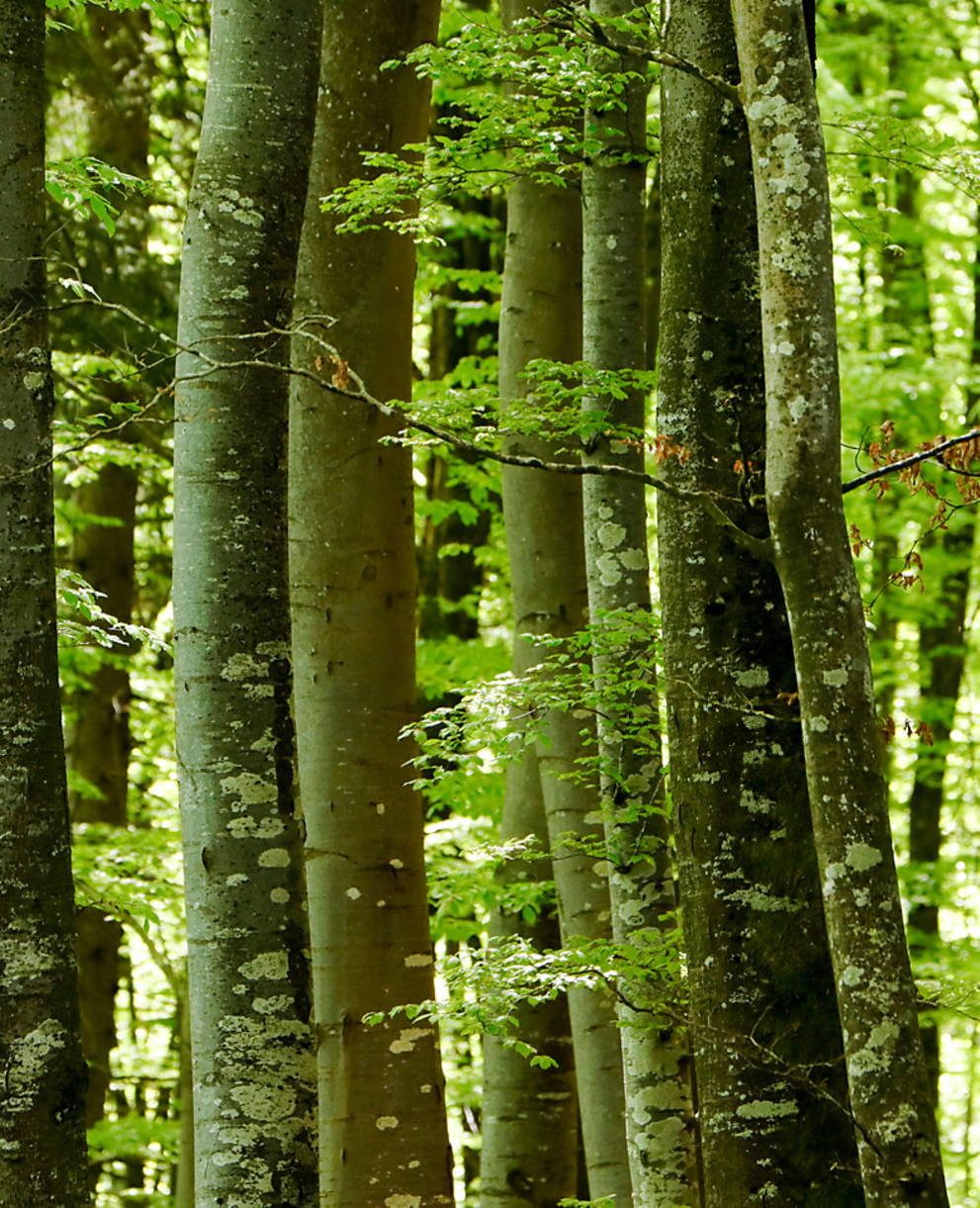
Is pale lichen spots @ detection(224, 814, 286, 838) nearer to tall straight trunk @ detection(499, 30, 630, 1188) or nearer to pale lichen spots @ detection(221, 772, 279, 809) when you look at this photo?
pale lichen spots @ detection(221, 772, 279, 809)

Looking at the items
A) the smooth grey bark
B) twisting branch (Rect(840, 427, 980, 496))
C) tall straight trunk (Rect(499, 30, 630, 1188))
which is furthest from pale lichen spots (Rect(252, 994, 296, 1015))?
the smooth grey bark

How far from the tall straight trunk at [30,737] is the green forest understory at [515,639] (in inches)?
0.4

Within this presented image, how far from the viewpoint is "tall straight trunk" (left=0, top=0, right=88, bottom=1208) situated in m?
3.54

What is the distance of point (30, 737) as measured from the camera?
3.73 meters

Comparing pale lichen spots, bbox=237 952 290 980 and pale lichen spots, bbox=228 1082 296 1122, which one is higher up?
pale lichen spots, bbox=237 952 290 980

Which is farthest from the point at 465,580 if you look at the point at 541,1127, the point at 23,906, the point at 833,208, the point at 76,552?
the point at 23,906

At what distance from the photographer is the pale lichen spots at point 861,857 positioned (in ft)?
10.7

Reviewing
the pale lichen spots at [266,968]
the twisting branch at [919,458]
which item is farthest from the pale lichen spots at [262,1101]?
the twisting branch at [919,458]

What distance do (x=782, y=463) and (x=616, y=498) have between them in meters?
2.80

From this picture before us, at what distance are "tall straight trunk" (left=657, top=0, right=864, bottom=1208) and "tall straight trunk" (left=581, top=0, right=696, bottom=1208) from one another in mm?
1234

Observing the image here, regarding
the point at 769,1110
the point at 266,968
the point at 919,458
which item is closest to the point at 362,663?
the point at 266,968

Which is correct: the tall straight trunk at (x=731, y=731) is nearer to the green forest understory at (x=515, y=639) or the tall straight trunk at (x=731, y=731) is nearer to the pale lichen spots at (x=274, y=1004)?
the green forest understory at (x=515, y=639)

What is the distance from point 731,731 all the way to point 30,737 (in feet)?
6.61

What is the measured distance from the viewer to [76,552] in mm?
12781
